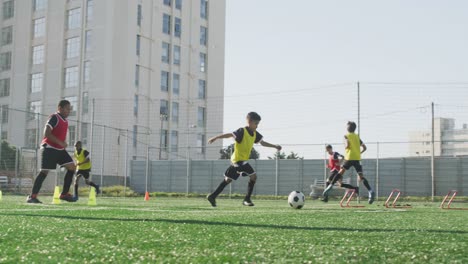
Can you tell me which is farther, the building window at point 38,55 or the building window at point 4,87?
the building window at point 4,87

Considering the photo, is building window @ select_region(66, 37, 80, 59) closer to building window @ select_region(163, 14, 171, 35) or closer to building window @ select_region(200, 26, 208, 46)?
building window @ select_region(163, 14, 171, 35)

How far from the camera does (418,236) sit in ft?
16.5

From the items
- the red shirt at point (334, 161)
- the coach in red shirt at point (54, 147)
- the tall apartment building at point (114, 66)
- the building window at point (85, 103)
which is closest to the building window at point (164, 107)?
the tall apartment building at point (114, 66)

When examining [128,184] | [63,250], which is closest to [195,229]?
[63,250]

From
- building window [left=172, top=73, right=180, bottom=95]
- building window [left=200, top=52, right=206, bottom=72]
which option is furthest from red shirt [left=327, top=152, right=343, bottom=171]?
building window [left=200, top=52, right=206, bottom=72]

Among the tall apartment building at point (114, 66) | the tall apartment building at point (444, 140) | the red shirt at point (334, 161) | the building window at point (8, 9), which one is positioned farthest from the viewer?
the building window at point (8, 9)

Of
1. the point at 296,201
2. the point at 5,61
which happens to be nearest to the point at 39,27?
the point at 5,61

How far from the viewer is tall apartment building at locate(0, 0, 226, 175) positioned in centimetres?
4825

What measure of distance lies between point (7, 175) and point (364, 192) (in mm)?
16984

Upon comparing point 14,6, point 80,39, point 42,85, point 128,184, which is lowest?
point 128,184

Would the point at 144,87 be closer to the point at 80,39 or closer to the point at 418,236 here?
the point at 80,39

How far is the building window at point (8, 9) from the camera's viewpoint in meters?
55.0

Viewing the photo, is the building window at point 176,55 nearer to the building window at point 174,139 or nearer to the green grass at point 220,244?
the building window at point 174,139

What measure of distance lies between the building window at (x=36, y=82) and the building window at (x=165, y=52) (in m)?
10.5
